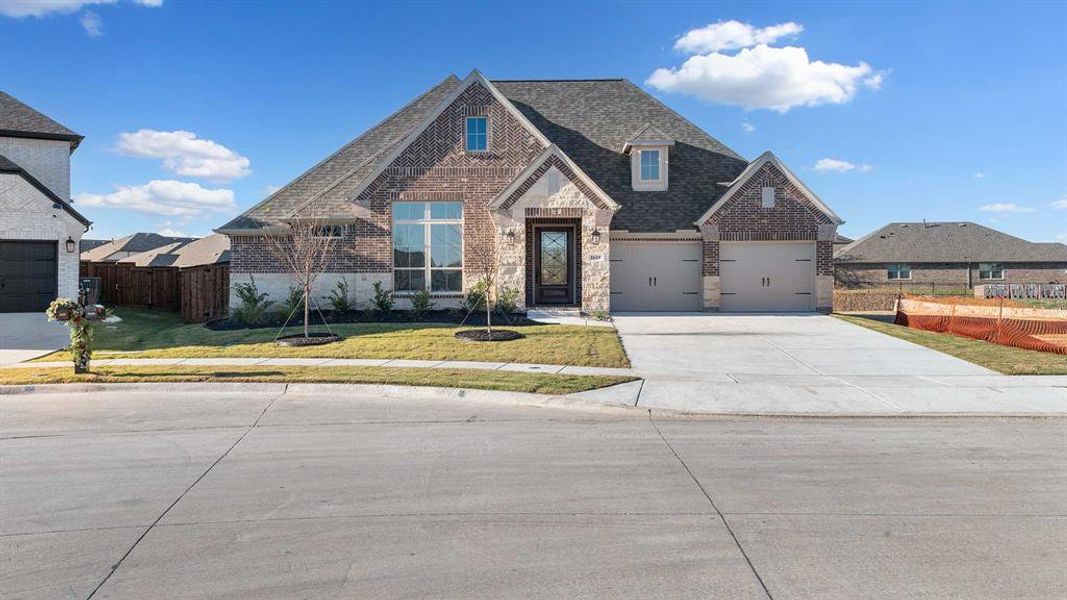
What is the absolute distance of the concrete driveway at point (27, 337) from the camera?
1468 centimetres

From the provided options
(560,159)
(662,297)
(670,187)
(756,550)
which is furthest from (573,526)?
(670,187)

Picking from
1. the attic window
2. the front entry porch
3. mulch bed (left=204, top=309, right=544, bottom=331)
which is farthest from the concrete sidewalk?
the attic window

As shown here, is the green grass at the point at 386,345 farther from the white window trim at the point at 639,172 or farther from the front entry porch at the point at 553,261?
the white window trim at the point at 639,172

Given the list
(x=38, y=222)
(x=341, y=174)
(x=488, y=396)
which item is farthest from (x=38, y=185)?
(x=488, y=396)

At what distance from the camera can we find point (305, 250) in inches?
620

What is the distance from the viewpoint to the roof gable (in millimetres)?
20531

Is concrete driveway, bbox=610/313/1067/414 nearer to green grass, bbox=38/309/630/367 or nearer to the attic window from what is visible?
green grass, bbox=38/309/630/367

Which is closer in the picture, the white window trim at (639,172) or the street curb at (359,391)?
the street curb at (359,391)

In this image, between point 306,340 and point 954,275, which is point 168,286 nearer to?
point 306,340

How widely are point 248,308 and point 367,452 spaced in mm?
13685

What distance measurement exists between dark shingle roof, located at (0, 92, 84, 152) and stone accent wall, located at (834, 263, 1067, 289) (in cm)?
4944

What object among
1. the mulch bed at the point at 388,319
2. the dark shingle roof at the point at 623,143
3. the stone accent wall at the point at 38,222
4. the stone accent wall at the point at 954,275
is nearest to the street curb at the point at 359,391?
the mulch bed at the point at 388,319

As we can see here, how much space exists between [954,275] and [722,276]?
37.7 m

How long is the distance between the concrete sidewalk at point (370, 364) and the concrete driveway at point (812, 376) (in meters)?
1.14
